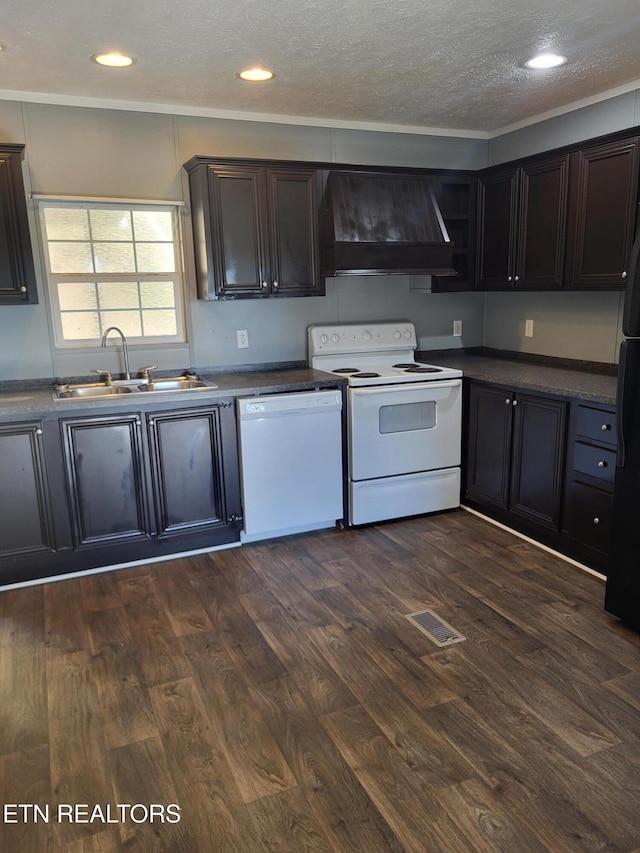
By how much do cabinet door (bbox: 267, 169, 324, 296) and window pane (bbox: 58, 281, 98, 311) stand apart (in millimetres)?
1067

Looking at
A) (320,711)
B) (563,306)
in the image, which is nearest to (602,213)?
(563,306)

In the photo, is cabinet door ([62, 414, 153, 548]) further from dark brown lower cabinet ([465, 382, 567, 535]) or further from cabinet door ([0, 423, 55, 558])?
dark brown lower cabinet ([465, 382, 567, 535])

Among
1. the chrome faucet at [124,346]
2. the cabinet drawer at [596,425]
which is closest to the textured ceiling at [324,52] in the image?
the chrome faucet at [124,346]

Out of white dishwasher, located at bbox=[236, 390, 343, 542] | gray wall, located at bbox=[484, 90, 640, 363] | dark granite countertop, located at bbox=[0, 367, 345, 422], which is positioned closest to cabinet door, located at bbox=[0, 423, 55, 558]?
dark granite countertop, located at bbox=[0, 367, 345, 422]

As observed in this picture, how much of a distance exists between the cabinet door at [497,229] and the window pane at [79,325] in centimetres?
256

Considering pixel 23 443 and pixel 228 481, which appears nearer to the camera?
pixel 23 443

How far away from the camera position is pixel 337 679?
2.38 metres

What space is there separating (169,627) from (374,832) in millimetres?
1369

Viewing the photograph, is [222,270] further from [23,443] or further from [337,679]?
[337,679]

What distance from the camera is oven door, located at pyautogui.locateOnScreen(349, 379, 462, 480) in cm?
375

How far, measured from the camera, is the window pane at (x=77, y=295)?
363 centimetres

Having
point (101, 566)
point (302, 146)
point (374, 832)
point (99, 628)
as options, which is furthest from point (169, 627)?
point (302, 146)

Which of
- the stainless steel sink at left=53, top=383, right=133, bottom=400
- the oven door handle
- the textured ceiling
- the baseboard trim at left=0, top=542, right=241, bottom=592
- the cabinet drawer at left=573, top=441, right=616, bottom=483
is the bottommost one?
the baseboard trim at left=0, top=542, right=241, bottom=592

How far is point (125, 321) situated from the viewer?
381 centimetres
